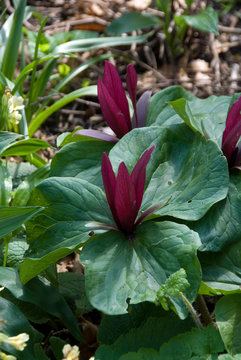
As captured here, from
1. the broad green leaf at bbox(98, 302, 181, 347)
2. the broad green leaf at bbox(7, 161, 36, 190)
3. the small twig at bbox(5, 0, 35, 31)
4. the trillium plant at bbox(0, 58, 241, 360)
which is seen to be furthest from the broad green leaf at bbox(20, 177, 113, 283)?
the small twig at bbox(5, 0, 35, 31)

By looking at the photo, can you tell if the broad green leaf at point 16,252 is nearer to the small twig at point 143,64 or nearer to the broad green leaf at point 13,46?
the broad green leaf at point 13,46

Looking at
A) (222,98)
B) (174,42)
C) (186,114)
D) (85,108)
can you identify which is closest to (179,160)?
(186,114)

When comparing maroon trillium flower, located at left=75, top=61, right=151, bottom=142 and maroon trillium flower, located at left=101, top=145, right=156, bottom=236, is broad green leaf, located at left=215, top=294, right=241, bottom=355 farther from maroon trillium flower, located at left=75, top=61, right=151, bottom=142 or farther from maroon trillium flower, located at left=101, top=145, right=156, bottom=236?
maroon trillium flower, located at left=75, top=61, right=151, bottom=142

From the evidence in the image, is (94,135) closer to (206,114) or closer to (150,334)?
(206,114)

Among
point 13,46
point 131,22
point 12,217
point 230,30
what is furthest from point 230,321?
point 230,30

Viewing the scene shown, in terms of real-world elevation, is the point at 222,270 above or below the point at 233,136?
below

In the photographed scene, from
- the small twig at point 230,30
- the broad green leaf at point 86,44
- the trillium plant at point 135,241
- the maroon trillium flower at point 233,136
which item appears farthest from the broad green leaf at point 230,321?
the small twig at point 230,30

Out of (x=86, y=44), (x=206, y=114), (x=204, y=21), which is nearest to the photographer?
(x=206, y=114)

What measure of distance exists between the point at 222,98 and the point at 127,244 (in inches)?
28.2

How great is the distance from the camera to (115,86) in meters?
1.50

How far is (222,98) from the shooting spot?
5.58 ft

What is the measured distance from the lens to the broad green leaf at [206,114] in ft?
4.56

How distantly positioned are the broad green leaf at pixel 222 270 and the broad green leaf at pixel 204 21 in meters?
1.64

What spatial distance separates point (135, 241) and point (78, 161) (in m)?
0.40
